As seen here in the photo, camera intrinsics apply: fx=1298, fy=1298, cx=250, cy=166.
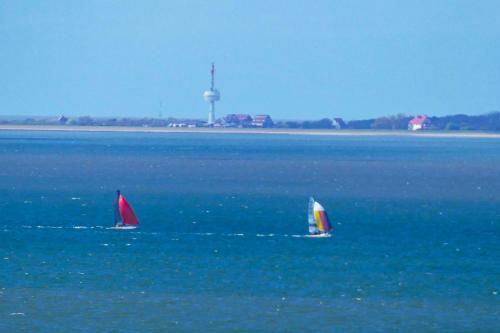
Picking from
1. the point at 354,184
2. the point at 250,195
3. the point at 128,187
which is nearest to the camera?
the point at 250,195

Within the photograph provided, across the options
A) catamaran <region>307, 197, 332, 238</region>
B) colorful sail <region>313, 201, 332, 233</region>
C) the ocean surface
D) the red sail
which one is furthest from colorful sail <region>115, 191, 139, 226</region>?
colorful sail <region>313, 201, 332, 233</region>

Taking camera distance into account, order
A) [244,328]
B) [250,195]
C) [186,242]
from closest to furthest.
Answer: [244,328] → [186,242] → [250,195]

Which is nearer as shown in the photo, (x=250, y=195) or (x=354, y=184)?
(x=250, y=195)

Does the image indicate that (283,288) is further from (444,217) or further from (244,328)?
(444,217)

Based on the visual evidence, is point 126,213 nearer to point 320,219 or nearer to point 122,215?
point 122,215

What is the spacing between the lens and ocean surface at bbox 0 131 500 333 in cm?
2908

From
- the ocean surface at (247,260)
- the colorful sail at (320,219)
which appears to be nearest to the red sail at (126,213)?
the ocean surface at (247,260)

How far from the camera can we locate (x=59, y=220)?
167 feet

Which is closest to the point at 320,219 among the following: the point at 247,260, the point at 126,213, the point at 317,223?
the point at 317,223

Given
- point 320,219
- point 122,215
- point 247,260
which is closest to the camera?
point 247,260

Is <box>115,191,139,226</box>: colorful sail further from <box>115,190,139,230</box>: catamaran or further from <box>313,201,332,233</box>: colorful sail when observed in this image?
<box>313,201,332,233</box>: colorful sail

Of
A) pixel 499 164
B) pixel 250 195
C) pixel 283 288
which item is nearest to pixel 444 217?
pixel 250 195

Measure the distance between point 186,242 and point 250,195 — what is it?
77.9 feet

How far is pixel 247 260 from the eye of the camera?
3809 centimetres
